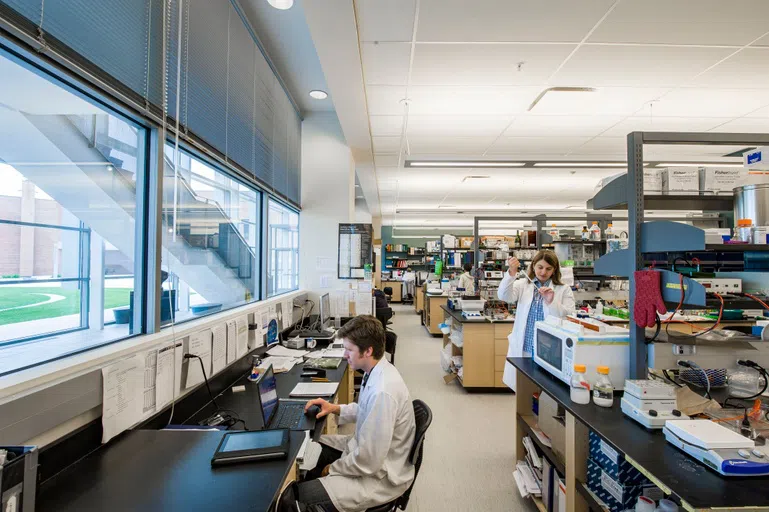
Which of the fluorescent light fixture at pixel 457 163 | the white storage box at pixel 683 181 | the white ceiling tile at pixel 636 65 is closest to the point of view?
the white storage box at pixel 683 181

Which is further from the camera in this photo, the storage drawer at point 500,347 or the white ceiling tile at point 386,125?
the storage drawer at point 500,347

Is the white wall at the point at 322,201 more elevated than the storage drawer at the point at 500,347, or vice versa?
the white wall at the point at 322,201

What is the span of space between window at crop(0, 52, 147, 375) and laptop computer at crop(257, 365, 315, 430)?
63cm

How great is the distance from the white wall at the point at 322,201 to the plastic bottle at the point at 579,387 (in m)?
3.03

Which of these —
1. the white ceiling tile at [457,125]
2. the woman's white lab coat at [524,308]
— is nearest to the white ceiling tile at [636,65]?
the white ceiling tile at [457,125]

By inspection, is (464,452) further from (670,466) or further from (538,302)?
(670,466)

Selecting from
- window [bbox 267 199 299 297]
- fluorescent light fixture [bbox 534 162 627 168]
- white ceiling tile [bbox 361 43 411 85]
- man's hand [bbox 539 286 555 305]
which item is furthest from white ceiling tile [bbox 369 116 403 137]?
fluorescent light fixture [bbox 534 162 627 168]

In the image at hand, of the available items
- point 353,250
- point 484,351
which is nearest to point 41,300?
point 353,250

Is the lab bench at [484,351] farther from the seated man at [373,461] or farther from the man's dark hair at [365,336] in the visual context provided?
the seated man at [373,461]

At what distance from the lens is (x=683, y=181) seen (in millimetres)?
2291

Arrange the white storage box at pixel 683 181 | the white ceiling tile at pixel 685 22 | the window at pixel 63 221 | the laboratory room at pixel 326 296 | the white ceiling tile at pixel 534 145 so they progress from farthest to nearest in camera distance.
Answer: the white ceiling tile at pixel 534 145
the white storage box at pixel 683 181
the white ceiling tile at pixel 685 22
the window at pixel 63 221
the laboratory room at pixel 326 296

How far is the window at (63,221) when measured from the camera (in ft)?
4.38

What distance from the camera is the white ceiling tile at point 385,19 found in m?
2.19

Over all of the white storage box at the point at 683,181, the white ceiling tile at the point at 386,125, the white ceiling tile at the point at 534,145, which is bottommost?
the white storage box at the point at 683,181
